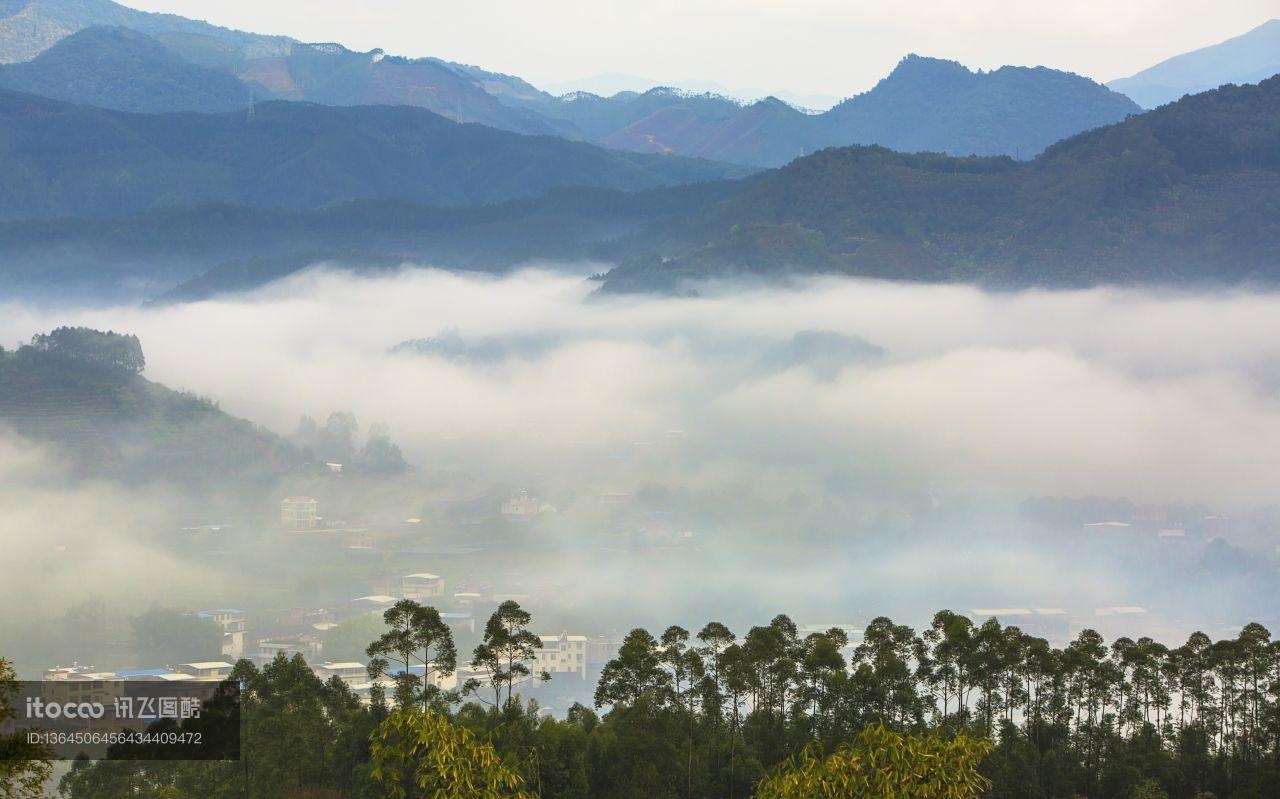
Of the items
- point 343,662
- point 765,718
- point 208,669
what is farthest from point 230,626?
point 765,718

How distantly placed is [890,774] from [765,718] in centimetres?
2328

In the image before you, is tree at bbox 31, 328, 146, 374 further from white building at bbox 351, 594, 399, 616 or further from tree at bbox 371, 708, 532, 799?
tree at bbox 371, 708, 532, 799

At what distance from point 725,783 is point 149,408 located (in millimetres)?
130149

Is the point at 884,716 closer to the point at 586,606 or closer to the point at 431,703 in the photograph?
the point at 431,703

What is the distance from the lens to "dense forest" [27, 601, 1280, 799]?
43.0 m

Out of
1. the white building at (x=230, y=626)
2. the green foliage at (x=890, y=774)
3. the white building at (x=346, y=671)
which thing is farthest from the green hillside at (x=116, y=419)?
the green foliage at (x=890, y=774)

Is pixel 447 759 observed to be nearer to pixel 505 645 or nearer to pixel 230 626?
pixel 505 645

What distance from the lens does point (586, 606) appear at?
12769 cm

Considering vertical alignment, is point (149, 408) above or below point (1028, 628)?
above

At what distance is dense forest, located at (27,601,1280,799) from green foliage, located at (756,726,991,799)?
15.3m

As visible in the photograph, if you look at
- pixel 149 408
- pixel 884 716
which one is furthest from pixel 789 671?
pixel 149 408

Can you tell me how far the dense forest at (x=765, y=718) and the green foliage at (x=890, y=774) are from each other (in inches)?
604

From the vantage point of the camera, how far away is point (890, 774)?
24.2 meters

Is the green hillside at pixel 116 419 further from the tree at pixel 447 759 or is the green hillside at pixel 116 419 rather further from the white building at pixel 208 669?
the tree at pixel 447 759
